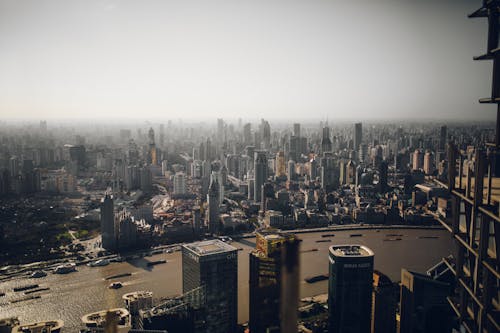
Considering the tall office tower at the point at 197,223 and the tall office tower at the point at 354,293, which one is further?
the tall office tower at the point at 197,223

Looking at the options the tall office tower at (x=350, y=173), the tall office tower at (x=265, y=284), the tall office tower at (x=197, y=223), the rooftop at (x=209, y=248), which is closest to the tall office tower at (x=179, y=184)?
the tall office tower at (x=197, y=223)

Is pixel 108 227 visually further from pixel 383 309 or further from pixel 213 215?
pixel 383 309

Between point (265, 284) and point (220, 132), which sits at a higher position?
point (220, 132)

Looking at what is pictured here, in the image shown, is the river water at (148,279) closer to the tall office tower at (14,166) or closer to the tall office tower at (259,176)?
the tall office tower at (259,176)

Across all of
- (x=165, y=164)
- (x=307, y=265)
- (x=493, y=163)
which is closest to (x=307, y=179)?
(x=165, y=164)

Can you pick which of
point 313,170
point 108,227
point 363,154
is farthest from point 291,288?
point 363,154

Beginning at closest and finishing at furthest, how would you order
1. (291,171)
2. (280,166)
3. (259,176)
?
1. (259,176)
2. (291,171)
3. (280,166)

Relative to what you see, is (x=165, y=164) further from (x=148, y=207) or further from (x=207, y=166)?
(x=148, y=207)
